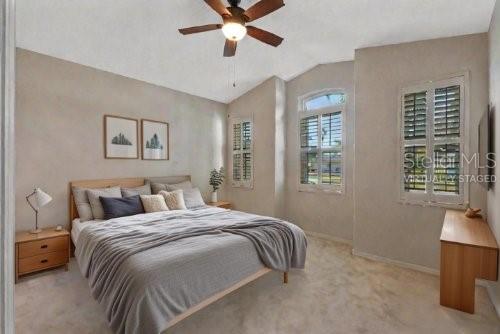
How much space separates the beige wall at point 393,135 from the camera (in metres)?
2.77

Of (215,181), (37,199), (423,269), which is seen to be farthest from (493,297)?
(37,199)

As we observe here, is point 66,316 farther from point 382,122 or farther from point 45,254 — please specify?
point 382,122

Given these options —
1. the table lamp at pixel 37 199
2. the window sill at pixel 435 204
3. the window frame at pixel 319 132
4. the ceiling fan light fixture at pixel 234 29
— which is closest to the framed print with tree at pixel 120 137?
the table lamp at pixel 37 199

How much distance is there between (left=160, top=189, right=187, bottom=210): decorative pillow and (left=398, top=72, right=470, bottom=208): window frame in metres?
3.04

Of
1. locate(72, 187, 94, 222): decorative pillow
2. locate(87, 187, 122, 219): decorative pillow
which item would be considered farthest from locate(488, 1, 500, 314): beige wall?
locate(72, 187, 94, 222): decorative pillow

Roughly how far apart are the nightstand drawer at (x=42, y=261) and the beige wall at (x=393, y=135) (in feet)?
12.4

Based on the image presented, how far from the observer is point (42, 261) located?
284 cm

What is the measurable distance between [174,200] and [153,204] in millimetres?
325

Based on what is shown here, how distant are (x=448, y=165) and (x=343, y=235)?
6.15 feet

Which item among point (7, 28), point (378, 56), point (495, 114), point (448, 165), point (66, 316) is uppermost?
point (378, 56)

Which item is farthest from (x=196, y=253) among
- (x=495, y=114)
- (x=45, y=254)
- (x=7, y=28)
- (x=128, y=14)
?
(x=495, y=114)

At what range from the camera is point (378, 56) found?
340 cm

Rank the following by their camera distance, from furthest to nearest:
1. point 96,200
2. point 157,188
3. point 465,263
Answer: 1. point 157,188
2. point 96,200
3. point 465,263

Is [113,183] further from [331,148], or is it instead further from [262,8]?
[331,148]
